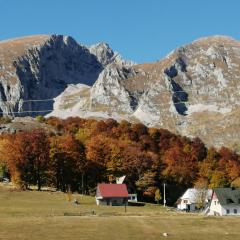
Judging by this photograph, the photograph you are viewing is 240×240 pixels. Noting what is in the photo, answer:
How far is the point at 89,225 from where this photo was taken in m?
83.3

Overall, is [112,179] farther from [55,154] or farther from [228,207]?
[228,207]

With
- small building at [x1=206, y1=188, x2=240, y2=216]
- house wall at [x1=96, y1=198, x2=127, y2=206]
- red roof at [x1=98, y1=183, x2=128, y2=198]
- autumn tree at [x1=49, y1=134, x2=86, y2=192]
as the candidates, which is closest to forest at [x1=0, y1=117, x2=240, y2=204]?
autumn tree at [x1=49, y1=134, x2=86, y2=192]

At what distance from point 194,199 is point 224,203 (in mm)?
23885

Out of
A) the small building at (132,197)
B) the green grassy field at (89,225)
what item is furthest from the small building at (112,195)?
the green grassy field at (89,225)

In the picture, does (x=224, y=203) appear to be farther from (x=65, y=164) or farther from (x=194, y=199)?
(x=65, y=164)

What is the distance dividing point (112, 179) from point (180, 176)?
25.8 m

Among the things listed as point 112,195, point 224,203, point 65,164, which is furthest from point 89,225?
point 65,164

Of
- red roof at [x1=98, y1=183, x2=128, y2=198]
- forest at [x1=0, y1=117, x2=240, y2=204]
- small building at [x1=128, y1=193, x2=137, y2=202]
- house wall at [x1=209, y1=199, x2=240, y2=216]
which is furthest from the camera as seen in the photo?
small building at [x1=128, y1=193, x2=137, y2=202]

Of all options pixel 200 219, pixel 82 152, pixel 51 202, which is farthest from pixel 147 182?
pixel 200 219

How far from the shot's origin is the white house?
14945cm

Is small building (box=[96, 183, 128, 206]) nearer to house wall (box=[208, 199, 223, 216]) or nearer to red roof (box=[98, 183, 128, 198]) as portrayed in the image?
red roof (box=[98, 183, 128, 198])

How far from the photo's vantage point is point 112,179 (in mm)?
159500

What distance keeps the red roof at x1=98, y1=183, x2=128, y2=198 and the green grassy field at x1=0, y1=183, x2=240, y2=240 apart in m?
18.2

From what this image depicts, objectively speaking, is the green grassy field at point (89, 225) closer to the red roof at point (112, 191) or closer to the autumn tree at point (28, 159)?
the red roof at point (112, 191)
